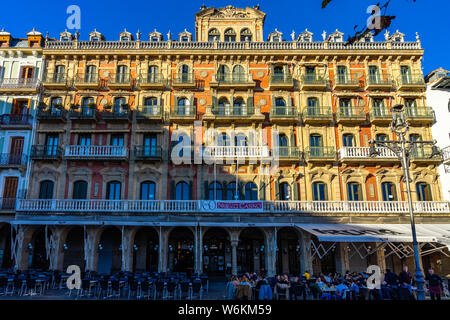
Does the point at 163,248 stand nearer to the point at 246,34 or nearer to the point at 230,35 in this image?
the point at 230,35

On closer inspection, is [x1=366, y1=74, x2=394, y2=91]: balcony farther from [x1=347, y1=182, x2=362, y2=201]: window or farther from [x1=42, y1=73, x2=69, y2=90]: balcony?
[x1=42, y1=73, x2=69, y2=90]: balcony

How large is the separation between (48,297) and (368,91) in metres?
24.2

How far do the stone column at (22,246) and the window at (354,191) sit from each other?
2157 cm

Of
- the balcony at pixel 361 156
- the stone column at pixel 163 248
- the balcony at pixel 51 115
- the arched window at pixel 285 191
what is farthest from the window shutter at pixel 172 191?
the balcony at pixel 361 156

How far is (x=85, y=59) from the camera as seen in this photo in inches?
969

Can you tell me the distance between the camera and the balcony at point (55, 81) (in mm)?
23609

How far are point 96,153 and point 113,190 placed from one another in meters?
2.81

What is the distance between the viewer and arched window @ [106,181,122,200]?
22312mm

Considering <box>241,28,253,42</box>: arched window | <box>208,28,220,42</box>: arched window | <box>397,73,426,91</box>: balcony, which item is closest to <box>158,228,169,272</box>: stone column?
<box>208,28,220,42</box>: arched window

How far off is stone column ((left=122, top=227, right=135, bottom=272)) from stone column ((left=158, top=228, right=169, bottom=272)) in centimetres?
195

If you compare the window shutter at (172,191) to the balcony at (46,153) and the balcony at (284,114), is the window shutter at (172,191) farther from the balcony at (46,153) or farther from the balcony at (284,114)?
the balcony at (284,114)
